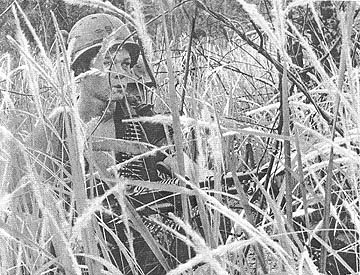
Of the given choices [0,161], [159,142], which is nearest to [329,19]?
[159,142]

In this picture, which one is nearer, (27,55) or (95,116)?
(27,55)

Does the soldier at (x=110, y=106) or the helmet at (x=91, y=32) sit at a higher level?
the helmet at (x=91, y=32)

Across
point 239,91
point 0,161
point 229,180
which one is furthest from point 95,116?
point 239,91

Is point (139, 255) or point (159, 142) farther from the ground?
point (159, 142)

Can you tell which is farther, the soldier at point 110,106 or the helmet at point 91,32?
the helmet at point 91,32

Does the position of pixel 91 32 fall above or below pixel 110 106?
above

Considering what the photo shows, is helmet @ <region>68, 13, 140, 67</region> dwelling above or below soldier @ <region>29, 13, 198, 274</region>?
above

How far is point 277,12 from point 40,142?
612mm

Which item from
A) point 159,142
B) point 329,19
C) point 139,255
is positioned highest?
point 329,19

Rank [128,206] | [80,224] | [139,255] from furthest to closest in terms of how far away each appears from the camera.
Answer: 1. [139,255]
2. [128,206]
3. [80,224]

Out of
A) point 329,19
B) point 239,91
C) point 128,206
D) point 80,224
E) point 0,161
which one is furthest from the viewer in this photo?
point 239,91

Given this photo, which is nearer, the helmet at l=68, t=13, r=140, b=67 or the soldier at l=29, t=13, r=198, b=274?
the soldier at l=29, t=13, r=198, b=274

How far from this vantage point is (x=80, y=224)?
49 cm

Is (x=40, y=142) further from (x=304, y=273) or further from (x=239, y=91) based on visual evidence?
(x=239, y=91)
